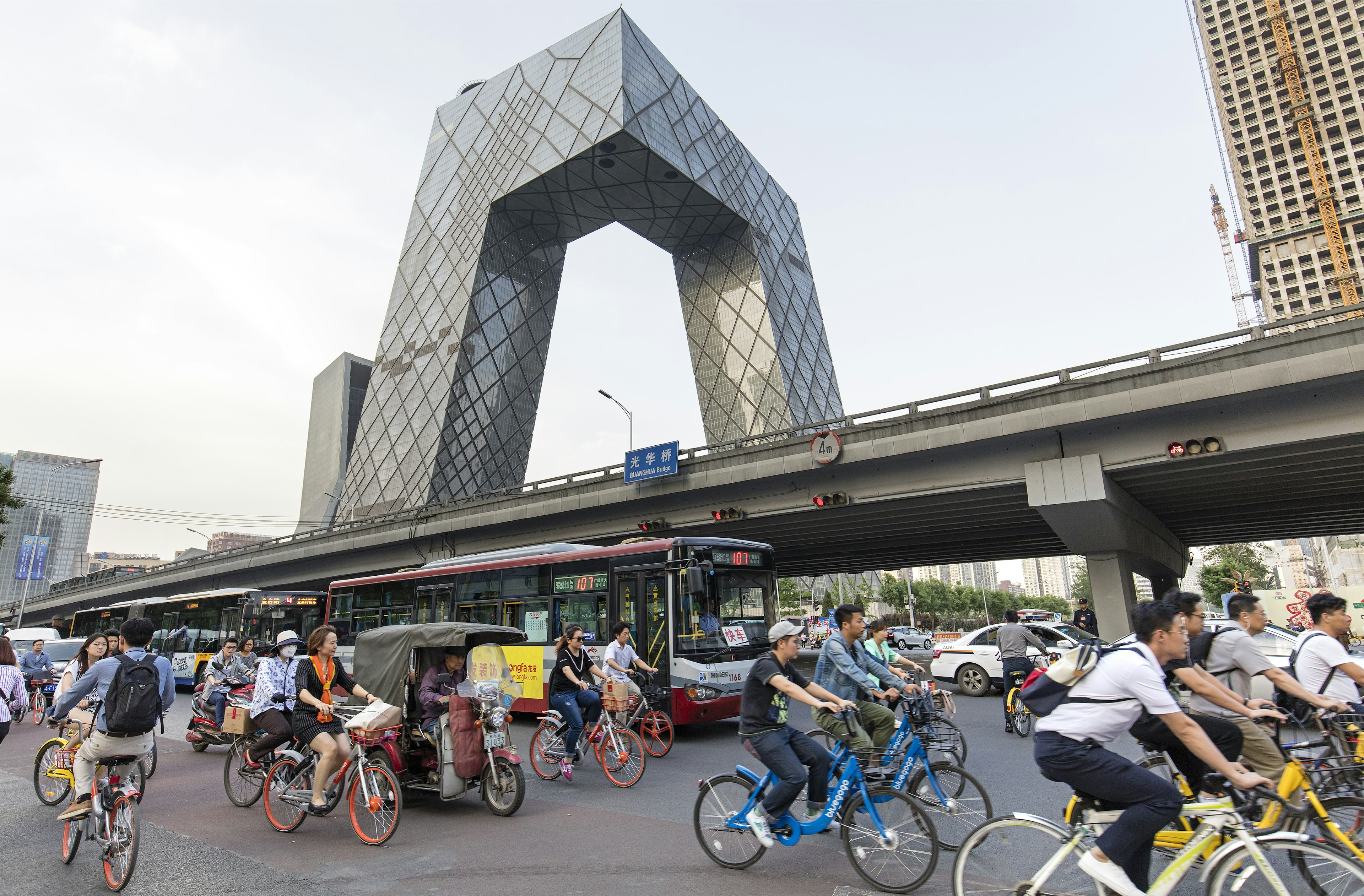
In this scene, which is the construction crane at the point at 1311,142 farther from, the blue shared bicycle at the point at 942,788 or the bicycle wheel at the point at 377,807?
the bicycle wheel at the point at 377,807

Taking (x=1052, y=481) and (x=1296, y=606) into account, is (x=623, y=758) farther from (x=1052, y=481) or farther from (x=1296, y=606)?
(x=1296, y=606)

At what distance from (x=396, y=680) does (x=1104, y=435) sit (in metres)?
17.3

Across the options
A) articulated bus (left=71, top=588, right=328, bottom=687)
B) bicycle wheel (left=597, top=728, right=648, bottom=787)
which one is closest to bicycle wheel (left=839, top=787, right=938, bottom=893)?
bicycle wheel (left=597, top=728, right=648, bottom=787)

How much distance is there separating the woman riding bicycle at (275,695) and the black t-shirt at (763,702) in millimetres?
4135

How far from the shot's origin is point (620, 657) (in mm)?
10000

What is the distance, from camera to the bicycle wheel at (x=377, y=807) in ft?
20.5

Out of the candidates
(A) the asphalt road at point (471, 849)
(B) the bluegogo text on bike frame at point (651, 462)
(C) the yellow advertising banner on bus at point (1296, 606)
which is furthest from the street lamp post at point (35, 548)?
(C) the yellow advertising banner on bus at point (1296, 606)

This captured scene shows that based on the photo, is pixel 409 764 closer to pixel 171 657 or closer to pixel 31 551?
pixel 171 657

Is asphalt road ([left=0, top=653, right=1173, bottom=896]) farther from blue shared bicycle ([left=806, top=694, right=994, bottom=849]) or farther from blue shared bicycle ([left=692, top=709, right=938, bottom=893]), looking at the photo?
blue shared bicycle ([left=806, top=694, right=994, bottom=849])

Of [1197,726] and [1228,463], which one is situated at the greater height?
[1228,463]

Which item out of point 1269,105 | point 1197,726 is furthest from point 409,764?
point 1269,105

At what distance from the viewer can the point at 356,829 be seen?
6332mm

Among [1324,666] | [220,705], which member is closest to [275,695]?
[220,705]

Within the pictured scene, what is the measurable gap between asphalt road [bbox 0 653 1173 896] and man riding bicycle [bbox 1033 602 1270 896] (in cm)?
158
